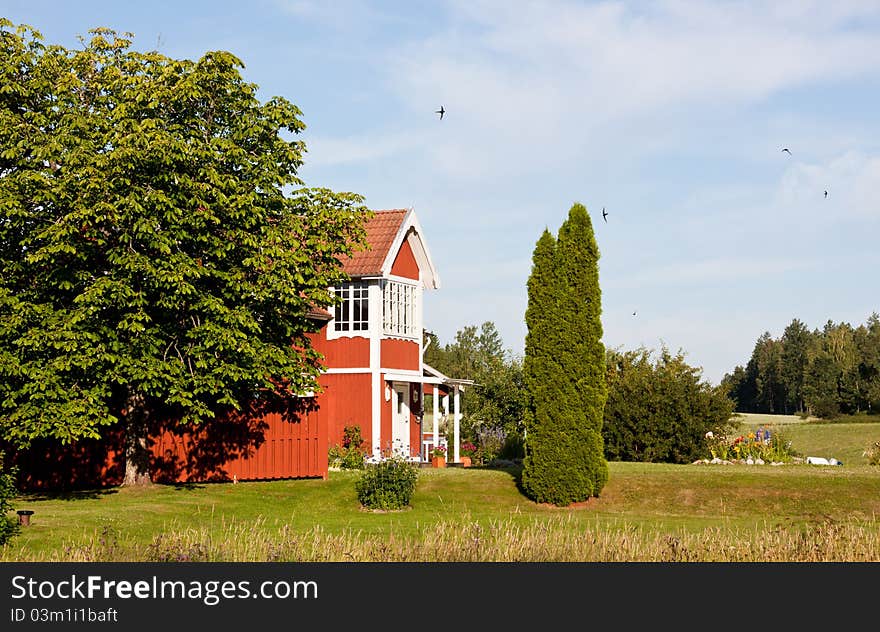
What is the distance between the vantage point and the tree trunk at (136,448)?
22.1 m

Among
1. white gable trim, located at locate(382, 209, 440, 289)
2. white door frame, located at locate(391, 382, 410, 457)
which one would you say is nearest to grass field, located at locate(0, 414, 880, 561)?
white door frame, located at locate(391, 382, 410, 457)

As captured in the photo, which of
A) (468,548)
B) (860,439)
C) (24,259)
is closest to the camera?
(468,548)

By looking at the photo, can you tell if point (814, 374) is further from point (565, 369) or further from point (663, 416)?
point (565, 369)

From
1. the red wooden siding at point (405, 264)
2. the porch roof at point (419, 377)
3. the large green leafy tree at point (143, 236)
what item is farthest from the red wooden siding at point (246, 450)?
the red wooden siding at point (405, 264)

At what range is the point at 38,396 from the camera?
61.2 feet

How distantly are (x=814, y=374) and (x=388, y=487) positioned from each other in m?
71.4

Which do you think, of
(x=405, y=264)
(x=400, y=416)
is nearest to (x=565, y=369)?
(x=405, y=264)

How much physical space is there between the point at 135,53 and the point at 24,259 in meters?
4.63

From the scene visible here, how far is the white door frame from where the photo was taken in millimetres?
31438

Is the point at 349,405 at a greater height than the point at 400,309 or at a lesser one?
lesser

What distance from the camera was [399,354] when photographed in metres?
31.6
